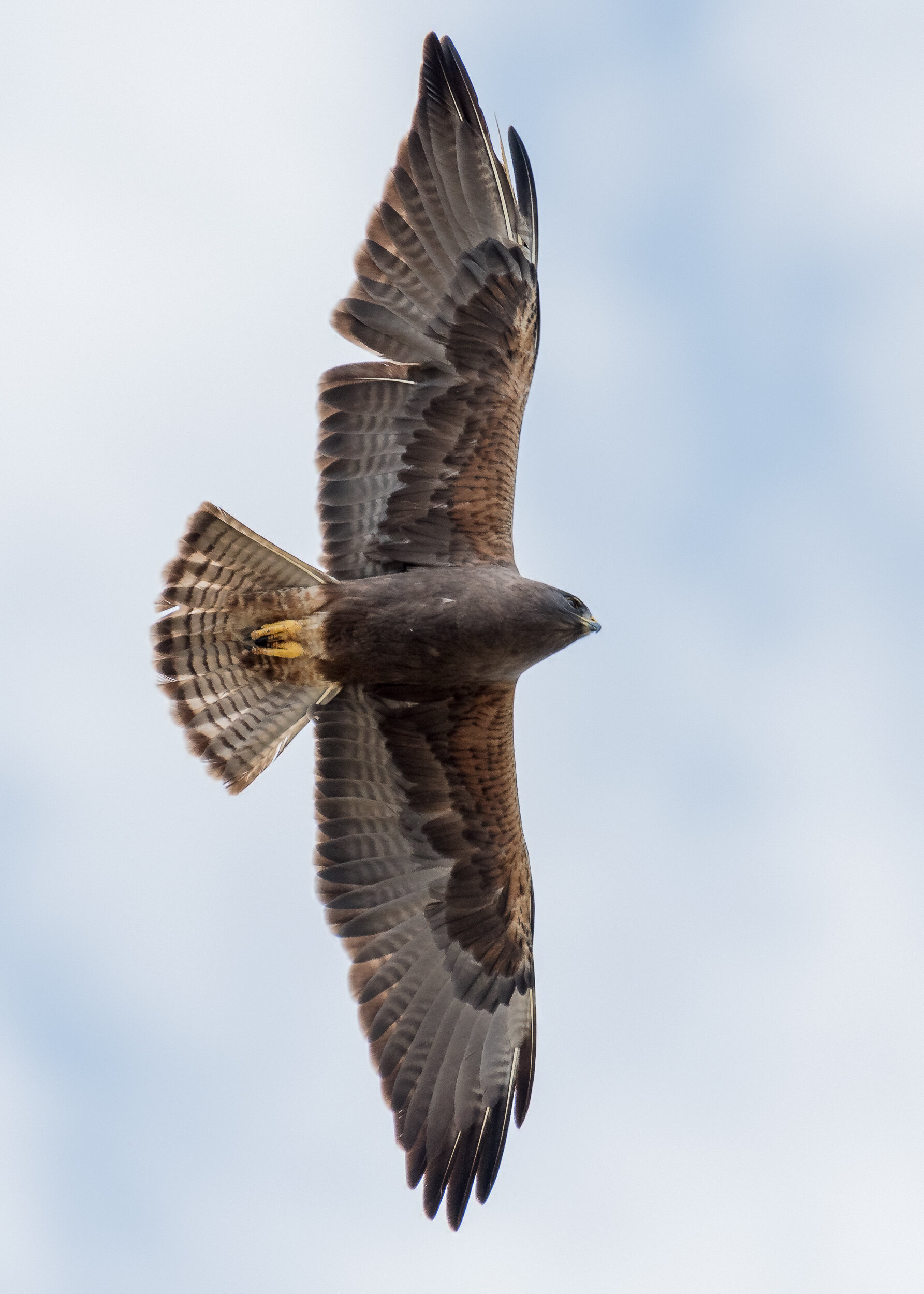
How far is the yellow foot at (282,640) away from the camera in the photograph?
1086 centimetres

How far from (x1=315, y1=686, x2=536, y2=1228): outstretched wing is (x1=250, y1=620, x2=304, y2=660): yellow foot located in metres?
0.45

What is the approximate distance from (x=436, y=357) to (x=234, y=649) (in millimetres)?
2137

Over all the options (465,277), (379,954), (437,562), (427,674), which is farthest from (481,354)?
(379,954)

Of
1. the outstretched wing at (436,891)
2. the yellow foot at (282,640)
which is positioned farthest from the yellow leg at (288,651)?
the outstretched wing at (436,891)

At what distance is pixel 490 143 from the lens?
36.0 feet

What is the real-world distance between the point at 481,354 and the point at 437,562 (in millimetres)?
1258

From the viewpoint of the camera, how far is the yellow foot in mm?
10859

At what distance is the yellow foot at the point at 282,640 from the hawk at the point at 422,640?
1 centimetres

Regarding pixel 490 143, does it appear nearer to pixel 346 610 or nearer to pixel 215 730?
pixel 346 610

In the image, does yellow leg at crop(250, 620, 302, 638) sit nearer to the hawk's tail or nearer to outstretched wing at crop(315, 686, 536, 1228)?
the hawk's tail

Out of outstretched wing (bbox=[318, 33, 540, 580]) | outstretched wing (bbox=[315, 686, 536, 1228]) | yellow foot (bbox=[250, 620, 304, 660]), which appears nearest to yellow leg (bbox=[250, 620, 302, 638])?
yellow foot (bbox=[250, 620, 304, 660])

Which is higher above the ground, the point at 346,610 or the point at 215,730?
the point at 346,610

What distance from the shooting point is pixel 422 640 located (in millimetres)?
10648

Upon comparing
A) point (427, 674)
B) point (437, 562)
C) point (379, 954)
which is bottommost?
point (379, 954)
